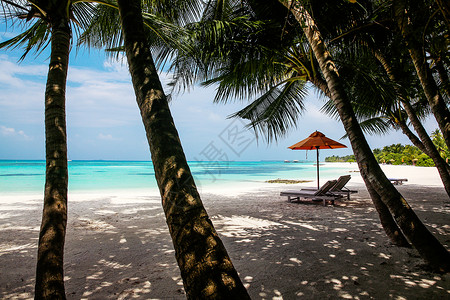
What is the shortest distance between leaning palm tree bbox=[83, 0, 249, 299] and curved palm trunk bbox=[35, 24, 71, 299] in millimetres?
1093

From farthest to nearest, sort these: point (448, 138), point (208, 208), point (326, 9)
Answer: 1. point (208, 208)
2. point (326, 9)
3. point (448, 138)

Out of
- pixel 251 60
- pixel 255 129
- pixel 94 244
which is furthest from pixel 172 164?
pixel 255 129

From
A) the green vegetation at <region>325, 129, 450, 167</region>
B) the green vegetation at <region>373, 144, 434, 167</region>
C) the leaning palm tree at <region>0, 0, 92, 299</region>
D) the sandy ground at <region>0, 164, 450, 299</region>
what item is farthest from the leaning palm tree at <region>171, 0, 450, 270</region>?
the green vegetation at <region>373, 144, 434, 167</region>

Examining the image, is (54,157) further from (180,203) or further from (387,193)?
(387,193)

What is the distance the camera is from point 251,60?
4.96 metres

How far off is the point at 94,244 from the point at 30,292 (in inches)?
62.0

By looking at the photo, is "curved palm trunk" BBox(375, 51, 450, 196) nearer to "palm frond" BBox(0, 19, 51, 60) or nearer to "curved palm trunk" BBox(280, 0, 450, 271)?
"curved palm trunk" BBox(280, 0, 450, 271)

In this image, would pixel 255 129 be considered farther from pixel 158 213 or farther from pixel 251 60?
pixel 158 213

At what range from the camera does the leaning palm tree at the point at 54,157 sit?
1864mm

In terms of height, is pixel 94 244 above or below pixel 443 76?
below

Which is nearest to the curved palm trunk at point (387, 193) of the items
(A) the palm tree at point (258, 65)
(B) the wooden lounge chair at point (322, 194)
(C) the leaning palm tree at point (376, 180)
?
(C) the leaning palm tree at point (376, 180)

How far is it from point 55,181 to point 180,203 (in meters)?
1.48

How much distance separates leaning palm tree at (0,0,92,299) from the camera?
1864mm

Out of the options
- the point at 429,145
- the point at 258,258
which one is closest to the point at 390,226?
the point at 258,258
